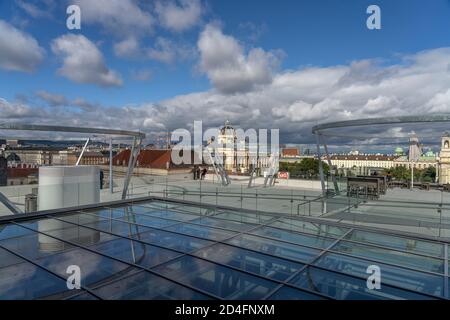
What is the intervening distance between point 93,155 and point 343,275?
103 ft

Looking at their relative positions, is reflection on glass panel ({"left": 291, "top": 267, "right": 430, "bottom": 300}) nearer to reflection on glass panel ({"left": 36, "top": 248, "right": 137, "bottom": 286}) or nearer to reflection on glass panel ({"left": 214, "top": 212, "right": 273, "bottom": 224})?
reflection on glass panel ({"left": 36, "top": 248, "right": 137, "bottom": 286})

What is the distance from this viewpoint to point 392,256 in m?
4.49

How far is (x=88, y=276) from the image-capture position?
3.59m

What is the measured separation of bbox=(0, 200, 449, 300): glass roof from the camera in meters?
3.26

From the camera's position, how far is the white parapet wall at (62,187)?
1095cm

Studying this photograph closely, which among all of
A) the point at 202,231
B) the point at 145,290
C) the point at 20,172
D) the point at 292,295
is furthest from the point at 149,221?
the point at 20,172

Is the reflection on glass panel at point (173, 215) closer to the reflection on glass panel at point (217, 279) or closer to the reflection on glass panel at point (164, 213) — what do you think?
the reflection on glass panel at point (164, 213)

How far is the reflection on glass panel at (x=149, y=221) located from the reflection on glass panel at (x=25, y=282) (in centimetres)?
260

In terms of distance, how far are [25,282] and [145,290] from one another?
4.78 feet

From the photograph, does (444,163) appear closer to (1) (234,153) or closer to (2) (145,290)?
(2) (145,290)

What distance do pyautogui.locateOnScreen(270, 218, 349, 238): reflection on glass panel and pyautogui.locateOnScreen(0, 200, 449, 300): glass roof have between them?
22mm

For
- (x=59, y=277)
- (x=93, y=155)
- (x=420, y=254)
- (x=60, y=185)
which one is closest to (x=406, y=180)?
(x=420, y=254)

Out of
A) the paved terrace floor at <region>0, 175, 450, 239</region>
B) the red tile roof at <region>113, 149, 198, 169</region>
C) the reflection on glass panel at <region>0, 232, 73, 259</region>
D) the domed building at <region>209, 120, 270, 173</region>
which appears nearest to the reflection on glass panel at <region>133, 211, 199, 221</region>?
the paved terrace floor at <region>0, 175, 450, 239</region>
